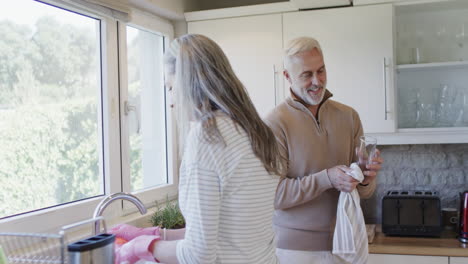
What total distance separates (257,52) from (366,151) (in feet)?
3.77

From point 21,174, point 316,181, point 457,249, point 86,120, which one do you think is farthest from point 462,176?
point 21,174

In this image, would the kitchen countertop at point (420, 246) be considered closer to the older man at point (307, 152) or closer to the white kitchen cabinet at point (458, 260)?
the white kitchen cabinet at point (458, 260)

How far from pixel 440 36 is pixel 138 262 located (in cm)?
201

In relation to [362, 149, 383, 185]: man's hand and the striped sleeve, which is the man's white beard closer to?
[362, 149, 383, 185]: man's hand

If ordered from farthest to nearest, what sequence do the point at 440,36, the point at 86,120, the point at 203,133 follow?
the point at 440,36 < the point at 86,120 < the point at 203,133

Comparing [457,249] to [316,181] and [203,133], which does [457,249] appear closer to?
[316,181]

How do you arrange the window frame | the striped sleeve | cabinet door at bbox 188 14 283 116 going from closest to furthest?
the striped sleeve < the window frame < cabinet door at bbox 188 14 283 116

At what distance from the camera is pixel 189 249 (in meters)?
1.08

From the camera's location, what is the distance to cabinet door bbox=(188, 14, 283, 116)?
263 centimetres

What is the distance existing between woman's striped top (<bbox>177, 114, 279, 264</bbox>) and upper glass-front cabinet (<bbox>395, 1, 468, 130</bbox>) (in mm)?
1616

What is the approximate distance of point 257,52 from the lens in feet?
8.71

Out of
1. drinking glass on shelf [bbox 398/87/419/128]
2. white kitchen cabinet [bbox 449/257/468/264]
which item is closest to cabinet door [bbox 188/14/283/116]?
drinking glass on shelf [bbox 398/87/419/128]

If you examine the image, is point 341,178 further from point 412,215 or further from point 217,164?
point 412,215

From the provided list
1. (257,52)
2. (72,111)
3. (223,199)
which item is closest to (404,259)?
(257,52)
